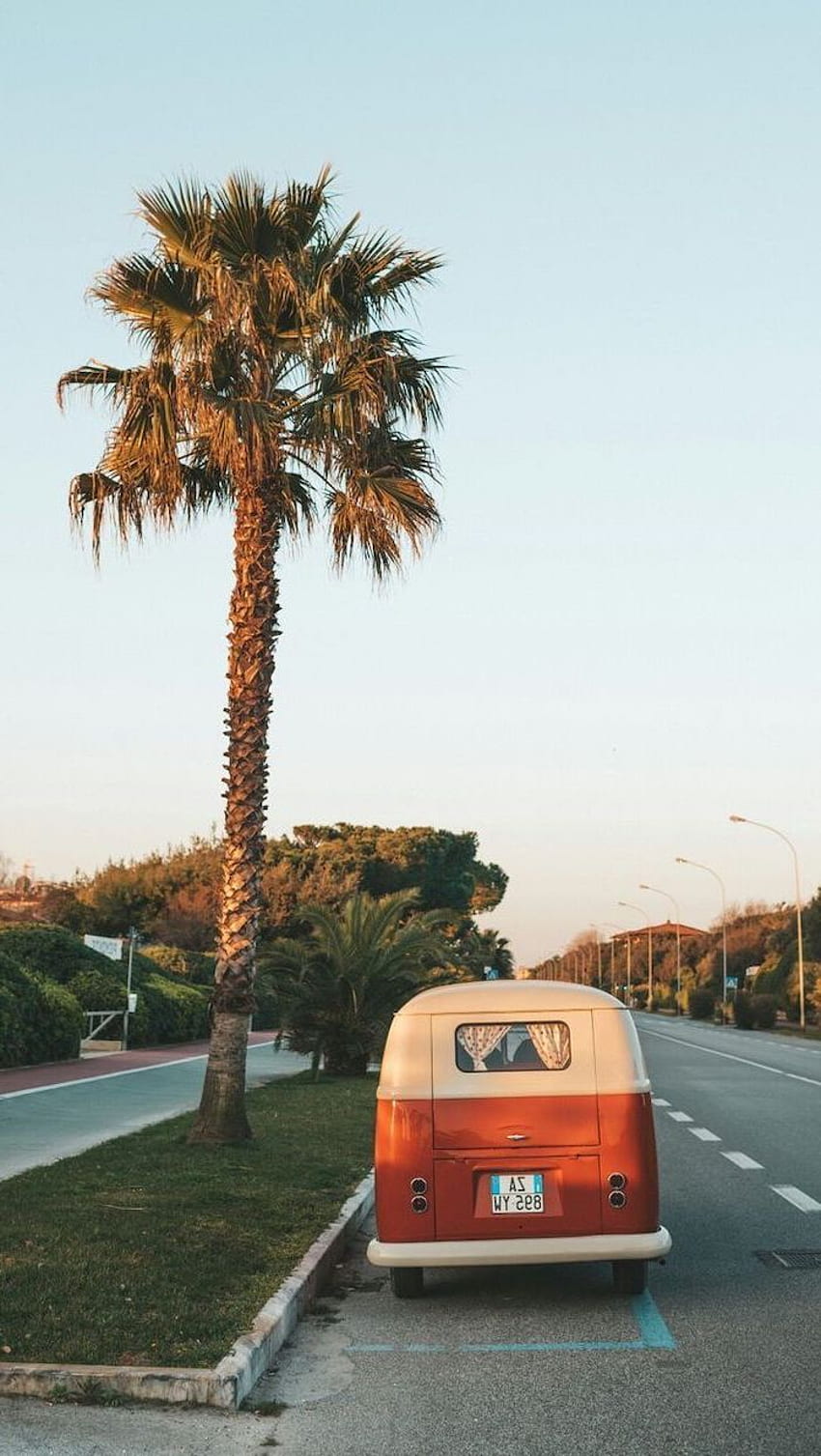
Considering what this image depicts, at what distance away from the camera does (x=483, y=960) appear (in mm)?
71938

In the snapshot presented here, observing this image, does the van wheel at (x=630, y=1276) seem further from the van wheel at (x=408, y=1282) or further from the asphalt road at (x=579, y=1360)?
the van wheel at (x=408, y=1282)

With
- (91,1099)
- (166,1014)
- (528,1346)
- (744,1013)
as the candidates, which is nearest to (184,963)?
(166,1014)

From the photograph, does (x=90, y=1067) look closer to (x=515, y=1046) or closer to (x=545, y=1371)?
(x=515, y=1046)

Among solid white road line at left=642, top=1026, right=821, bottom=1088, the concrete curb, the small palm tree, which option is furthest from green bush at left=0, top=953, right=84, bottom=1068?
the concrete curb

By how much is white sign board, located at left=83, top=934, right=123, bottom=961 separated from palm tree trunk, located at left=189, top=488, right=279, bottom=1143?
73.3 ft

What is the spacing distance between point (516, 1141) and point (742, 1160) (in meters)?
7.40

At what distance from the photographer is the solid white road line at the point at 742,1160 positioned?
13969 millimetres

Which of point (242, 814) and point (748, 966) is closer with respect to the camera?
point (242, 814)

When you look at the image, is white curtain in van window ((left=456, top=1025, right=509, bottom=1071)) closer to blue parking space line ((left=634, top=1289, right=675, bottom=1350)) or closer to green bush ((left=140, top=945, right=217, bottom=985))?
blue parking space line ((left=634, top=1289, right=675, bottom=1350))

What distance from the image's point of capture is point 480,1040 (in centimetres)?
805

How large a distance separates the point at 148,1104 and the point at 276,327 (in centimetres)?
1046

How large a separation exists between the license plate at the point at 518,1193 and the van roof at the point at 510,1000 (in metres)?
0.87

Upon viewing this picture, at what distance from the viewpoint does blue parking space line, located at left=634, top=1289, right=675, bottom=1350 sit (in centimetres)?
699

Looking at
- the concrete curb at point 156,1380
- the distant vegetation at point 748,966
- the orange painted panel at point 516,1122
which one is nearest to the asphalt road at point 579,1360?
the concrete curb at point 156,1380
